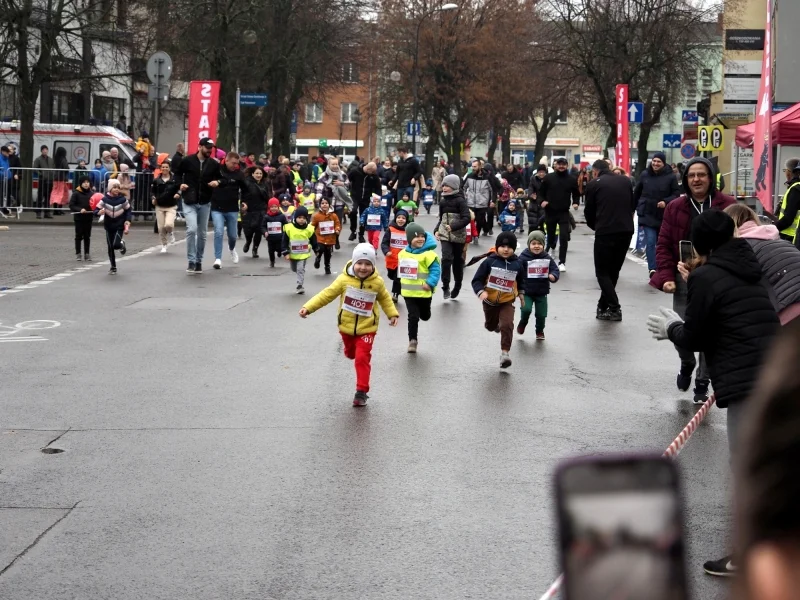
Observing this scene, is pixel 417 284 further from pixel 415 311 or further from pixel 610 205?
pixel 610 205

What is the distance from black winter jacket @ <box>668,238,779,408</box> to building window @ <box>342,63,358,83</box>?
1977 inches

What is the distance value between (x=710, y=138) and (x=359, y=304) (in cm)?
2739

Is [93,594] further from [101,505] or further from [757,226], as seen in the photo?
[757,226]

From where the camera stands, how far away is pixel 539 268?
46.6 feet

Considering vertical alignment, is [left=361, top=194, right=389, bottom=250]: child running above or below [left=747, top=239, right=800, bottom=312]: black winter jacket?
below

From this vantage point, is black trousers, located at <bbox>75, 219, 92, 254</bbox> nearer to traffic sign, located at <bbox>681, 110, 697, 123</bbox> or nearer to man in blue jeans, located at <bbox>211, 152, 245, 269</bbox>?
man in blue jeans, located at <bbox>211, 152, 245, 269</bbox>

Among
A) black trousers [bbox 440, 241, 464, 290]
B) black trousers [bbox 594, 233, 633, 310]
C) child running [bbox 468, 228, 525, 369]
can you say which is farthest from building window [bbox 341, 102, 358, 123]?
child running [bbox 468, 228, 525, 369]

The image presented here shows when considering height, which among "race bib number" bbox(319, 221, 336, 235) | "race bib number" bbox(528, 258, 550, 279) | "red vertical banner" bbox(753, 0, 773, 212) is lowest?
"race bib number" bbox(319, 221, 336, 235)

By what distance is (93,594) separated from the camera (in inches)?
215

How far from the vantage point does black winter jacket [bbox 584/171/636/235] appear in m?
16.3

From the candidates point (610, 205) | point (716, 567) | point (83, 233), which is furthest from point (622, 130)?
point (716, 567)

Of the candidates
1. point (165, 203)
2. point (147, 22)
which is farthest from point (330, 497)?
point (147, 22)

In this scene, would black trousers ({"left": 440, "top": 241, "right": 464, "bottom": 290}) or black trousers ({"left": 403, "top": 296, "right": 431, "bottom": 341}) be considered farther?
black trousers ({"left": 440, "top": 241, "right": 464, "bottom": 290})

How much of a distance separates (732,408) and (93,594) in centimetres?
287
